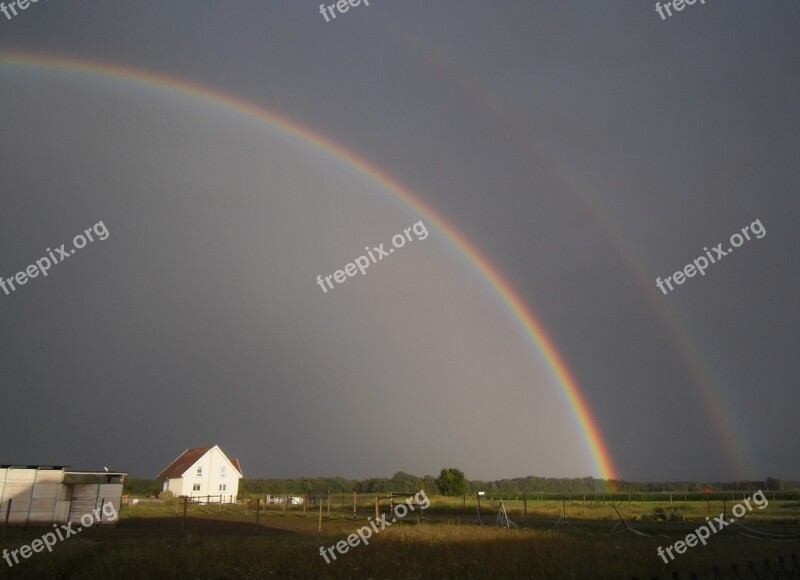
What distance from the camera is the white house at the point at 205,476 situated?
58.0 m

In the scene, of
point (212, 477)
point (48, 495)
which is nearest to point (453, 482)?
point (212, 477)

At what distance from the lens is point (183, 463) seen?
61938 millimetres

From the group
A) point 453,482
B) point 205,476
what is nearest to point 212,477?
point 205,476

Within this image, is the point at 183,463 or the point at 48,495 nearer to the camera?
the point at 48,495

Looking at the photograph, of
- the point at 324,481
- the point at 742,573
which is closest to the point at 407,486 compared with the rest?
the point at 324,481

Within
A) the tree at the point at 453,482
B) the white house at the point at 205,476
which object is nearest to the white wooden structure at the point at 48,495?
the white house at the point at 205,476

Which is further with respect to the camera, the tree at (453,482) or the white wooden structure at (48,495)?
the tree at (453,482)

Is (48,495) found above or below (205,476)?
below

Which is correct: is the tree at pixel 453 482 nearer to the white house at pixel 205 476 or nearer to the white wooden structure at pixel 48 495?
the white house at pixel 205 476

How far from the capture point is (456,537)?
15.9m

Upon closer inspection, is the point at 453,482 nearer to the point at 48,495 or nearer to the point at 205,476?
the point at 205,476

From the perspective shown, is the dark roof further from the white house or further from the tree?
the tree

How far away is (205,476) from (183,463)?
4.03 m

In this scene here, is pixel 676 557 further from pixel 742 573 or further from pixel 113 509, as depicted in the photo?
pixel 113 509
